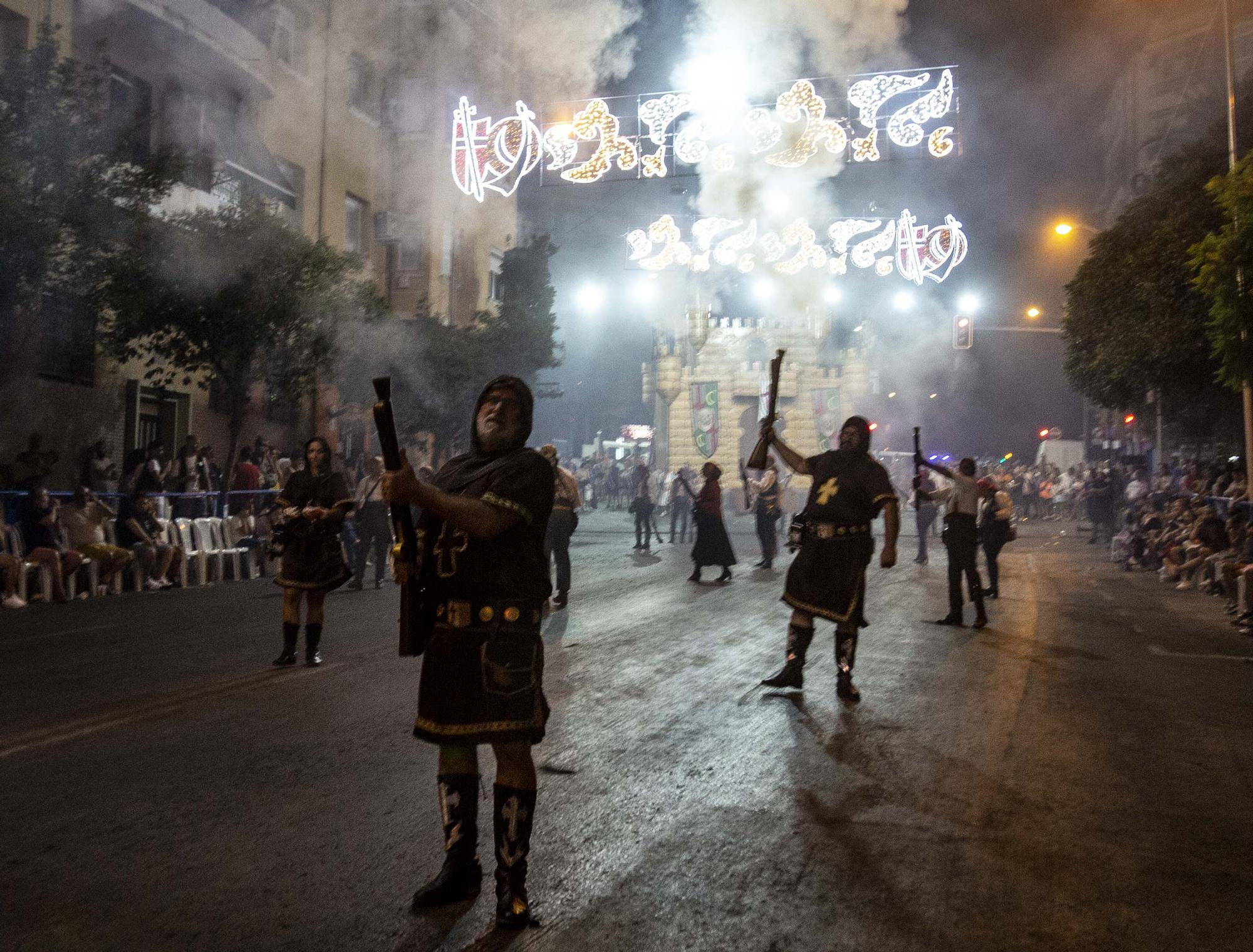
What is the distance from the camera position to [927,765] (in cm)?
546

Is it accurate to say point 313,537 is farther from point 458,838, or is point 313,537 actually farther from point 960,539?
point 960,539

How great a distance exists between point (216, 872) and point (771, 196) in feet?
124

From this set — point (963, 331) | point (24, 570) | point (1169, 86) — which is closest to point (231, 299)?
point (24, 570)

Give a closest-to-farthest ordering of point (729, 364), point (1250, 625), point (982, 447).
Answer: point (1250, 625)
point (729, 364)
point (982, 447)

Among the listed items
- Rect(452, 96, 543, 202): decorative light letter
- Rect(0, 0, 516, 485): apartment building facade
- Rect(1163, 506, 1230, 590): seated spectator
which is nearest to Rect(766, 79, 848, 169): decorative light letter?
Rect(452, 96, 543, 202): decorative light letter

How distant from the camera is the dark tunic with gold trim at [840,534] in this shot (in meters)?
7.21

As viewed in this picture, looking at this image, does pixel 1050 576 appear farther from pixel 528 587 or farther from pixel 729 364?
pixel 729 364

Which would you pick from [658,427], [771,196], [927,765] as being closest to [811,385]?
[658,427]

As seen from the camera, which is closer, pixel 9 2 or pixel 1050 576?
pixel 9 2

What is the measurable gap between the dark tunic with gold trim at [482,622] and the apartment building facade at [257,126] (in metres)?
14.2

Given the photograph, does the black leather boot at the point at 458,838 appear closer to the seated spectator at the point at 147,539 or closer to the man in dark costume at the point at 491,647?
the man in dark costume at the point at 491,647

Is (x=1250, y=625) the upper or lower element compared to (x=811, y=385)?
lower

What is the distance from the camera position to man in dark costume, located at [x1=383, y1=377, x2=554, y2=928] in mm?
3453

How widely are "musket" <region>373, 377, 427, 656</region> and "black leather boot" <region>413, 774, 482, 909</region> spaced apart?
0.46 metres
